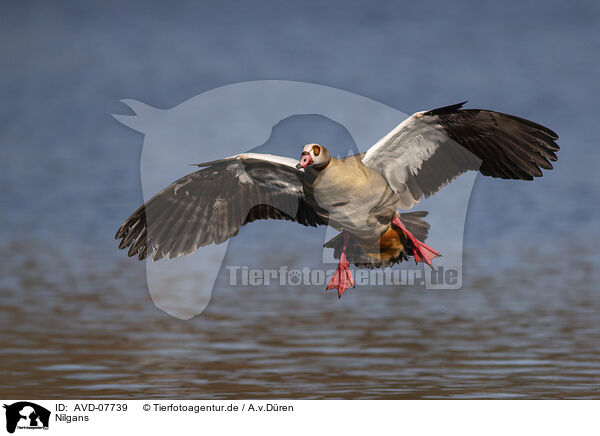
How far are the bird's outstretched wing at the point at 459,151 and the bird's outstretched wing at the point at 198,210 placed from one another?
2.88 ft

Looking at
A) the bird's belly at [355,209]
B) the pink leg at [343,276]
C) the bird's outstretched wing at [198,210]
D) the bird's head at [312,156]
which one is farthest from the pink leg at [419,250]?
the bird's head at [312,156]

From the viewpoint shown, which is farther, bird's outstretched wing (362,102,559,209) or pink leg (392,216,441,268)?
pink leg (392,216,441,268)

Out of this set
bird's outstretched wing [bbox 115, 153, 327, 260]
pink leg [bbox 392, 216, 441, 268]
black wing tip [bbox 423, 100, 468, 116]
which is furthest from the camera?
bird's outstretched wing [bbox 115, 153, 327, 260]

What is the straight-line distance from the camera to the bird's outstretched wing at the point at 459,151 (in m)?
5.55

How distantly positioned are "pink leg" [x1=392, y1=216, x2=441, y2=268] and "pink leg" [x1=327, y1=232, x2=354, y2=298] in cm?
47

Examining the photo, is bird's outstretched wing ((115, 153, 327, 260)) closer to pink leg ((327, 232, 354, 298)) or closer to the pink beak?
pink leg ((327, 232, 354, 298))
